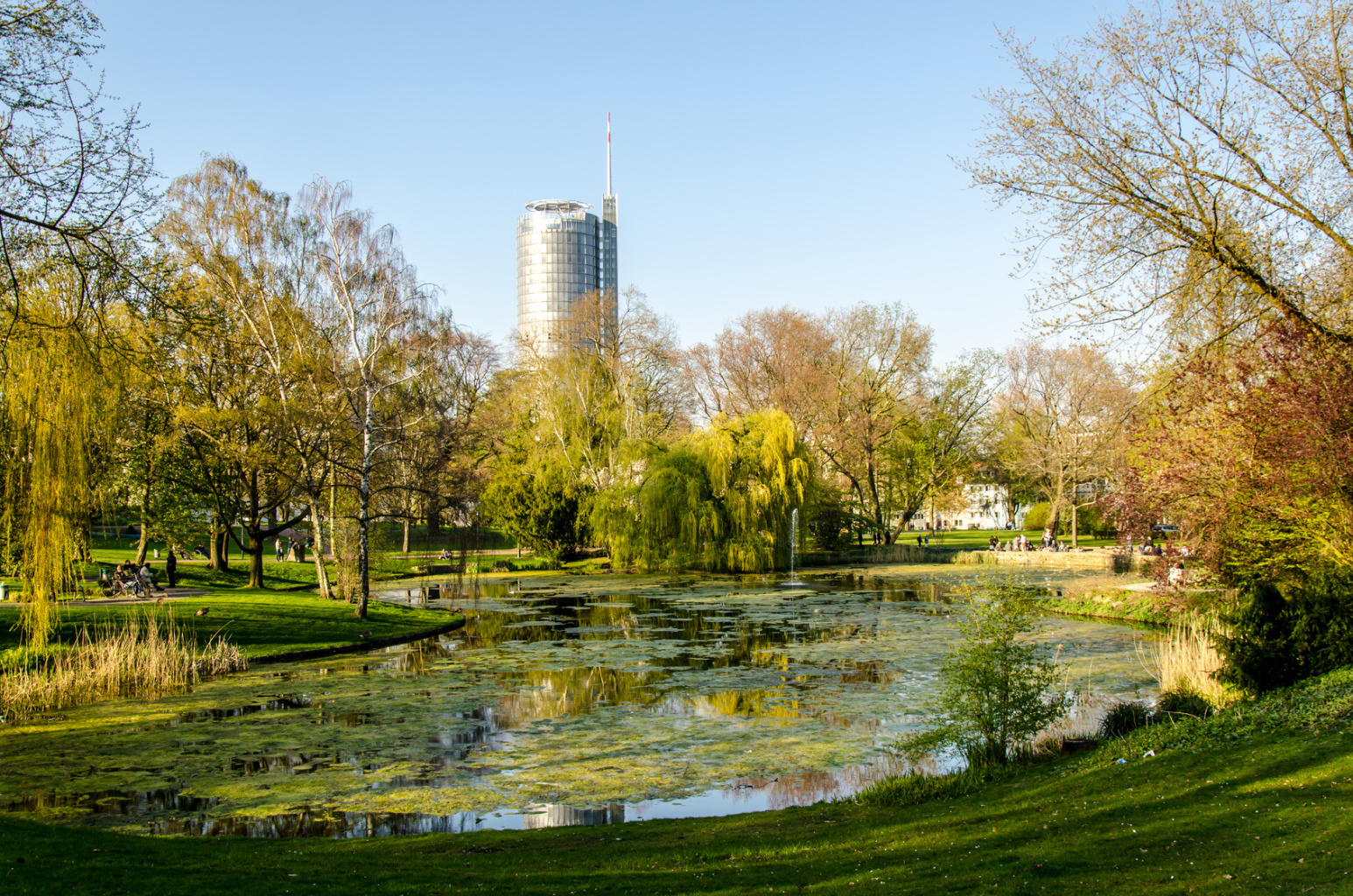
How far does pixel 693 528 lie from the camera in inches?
1528

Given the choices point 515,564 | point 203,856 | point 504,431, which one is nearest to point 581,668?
point 203,856

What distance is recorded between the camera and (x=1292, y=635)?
33.2 feet

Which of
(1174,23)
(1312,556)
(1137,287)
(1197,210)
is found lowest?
(1312,556)

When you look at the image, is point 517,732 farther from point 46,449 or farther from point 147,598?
point 147,598

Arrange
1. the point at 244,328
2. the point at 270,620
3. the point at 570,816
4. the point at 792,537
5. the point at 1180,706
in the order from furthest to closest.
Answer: the point at 792,537
the point at 244,328
the point at 270,620
the point at 1180,706
the point at 570,816

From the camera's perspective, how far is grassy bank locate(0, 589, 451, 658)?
706 inches

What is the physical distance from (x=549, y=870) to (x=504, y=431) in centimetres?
4625

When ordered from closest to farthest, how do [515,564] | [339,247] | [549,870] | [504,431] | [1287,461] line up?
[549,870] → [1287,461] → [339,247] → [515,564] → [504,431]

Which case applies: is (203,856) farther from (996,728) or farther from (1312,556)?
(1312,556)

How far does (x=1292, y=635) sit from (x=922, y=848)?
6559 mm

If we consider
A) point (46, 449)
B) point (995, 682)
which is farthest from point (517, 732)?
point (46, 449)

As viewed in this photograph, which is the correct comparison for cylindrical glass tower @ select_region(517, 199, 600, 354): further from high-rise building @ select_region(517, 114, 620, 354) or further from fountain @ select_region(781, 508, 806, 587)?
fountain @ select_region(781, 508, 806, 587)

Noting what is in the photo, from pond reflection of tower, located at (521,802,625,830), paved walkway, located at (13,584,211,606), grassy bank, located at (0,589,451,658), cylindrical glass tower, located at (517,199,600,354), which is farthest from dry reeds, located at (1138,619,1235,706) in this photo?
cylindrical glass tower, located at (517,199,600,354)

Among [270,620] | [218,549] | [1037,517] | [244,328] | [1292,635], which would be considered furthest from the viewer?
[1037,517]
